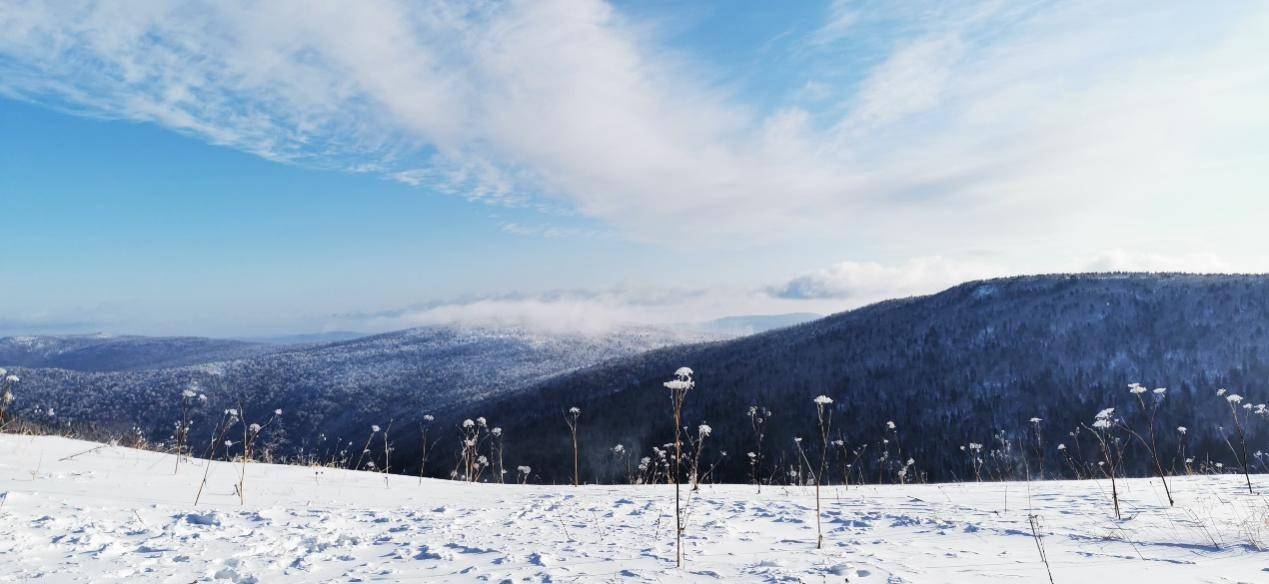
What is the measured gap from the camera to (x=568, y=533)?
18.0ft

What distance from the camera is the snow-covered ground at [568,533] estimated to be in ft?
13.2

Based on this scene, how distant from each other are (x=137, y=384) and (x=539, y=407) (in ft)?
442

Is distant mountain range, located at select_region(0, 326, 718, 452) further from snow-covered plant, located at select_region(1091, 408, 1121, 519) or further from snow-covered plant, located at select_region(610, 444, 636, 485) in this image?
snow-covered plant, located at select_region(1091, 408, 1121, 519)

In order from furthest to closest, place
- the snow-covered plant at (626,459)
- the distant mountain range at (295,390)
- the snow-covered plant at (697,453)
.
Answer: the distant mountain range at (295,390), the snow-covered plant at (626,459), the snow-covered plant at (697,453)

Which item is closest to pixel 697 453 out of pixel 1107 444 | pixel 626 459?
pixel 1107 444

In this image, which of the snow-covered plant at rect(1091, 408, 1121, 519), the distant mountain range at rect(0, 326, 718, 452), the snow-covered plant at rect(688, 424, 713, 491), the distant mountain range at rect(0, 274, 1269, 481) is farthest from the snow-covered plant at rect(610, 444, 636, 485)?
the distant mountain range at rect(0, 326, 718, 452)

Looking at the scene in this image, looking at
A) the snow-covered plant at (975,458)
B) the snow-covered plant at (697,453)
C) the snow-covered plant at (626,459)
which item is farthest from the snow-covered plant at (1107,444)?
the snow-covered plant at (626,459)

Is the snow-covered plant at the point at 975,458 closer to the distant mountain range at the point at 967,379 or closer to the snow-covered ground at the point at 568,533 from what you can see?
the snow-covered ground at the point at 568,533

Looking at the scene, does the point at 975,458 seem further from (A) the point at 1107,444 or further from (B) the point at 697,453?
(B) the point at 697,453

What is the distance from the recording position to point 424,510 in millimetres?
6566

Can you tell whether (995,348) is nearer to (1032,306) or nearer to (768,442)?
(1032,306)

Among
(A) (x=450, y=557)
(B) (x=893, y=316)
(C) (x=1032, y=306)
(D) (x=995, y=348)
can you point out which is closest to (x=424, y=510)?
(A) (x=450, y=557)

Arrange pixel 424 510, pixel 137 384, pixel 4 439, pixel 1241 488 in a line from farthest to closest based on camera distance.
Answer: pixel 137 384
pixel 4 439
pixel 1241 488
pixel 424 510

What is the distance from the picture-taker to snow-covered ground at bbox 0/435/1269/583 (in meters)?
4.02
